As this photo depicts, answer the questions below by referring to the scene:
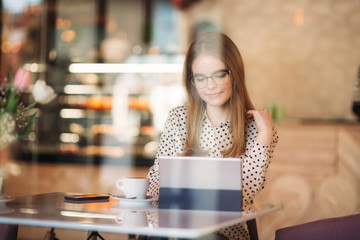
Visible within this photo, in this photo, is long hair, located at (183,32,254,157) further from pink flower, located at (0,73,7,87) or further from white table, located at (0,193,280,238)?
pink flower, located at (0,73,7,87)

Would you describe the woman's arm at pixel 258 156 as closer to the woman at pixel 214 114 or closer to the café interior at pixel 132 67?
the woman at pixel 214 114

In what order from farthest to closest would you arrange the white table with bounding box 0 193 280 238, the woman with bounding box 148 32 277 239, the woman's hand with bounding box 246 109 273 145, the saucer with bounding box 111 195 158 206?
the woman with bounding box 148 32 277 239 < the woman's hand with bounding box 246 109 273 145 < the saucer with bounding box 111 195 158 206 < the white table with bounding box 0 193 280 238

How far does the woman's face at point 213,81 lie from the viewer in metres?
2.23

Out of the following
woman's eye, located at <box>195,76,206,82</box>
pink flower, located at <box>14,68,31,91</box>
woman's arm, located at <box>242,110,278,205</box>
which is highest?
woman's eye, located at <box>195,76,206,82</box>

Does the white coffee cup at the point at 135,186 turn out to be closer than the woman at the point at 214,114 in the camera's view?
Yes

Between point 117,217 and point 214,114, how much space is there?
37.4 inches

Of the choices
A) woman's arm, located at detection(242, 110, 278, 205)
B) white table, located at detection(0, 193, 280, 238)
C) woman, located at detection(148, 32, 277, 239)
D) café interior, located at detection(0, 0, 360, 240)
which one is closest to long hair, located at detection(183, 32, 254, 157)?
woman, located at detection(148, 32, 277, 239)

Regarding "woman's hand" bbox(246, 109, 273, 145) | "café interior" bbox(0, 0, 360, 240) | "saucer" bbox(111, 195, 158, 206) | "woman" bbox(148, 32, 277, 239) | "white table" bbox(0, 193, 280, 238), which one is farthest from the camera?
"café interior" bbox(0, 0, 360, 240)

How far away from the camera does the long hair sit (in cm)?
221

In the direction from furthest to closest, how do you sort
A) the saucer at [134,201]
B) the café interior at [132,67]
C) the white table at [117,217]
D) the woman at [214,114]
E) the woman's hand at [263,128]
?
1. the café interior at [132,67]
2. the woman at [214,114]
3. the woman's hand at [263,128]
4. the saucer at [134,201]
5. the white table at [117,217]

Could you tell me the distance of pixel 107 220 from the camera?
4.61ft

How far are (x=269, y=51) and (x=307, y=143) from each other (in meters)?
1.80

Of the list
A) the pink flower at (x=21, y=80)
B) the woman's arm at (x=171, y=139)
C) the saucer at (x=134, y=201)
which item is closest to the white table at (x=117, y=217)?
the saucer at (x=134, y=201)

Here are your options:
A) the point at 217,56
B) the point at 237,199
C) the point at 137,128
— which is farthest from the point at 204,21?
the point at 237,199
